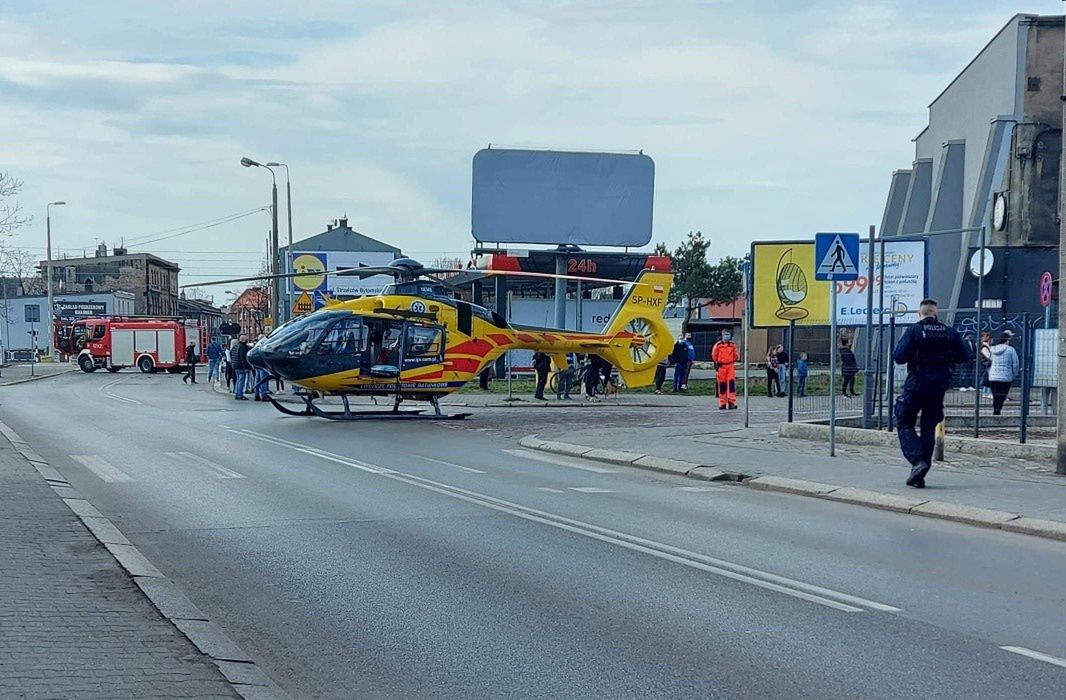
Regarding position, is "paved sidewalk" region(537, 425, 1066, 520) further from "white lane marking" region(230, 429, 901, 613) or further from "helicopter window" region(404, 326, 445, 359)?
"helicopter window" region(404, 326, 445, 359)

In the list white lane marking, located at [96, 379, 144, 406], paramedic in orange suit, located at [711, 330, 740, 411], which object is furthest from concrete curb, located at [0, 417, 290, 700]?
white lane marking, located at [96, 379, 144, 406]

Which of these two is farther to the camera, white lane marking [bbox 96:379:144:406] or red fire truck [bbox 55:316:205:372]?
red fire truck [bbox 55:316:205:372]

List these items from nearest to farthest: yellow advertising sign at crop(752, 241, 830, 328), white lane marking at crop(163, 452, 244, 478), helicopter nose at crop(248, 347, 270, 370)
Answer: white lane marking at crop(163, 452, 244, 478) < helicopter nose at crop(248, 347, 270, 370) < yellow advertising sign at crop(752, 241, 830, 328)

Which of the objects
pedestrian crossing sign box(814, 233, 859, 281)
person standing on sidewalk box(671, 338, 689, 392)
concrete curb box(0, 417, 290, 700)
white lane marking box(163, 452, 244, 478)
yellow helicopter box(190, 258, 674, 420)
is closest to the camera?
concrete curb box(0, 417, 290, 700)

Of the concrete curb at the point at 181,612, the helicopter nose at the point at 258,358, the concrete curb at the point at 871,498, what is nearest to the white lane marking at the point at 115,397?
the helicopter nose at the point at 258,358

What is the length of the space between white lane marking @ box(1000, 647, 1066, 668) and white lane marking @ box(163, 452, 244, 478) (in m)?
9.88

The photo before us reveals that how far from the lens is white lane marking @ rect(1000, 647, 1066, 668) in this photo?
6027 mm

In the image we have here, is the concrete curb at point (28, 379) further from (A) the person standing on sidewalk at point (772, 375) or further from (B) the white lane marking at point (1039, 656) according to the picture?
(B) the white lane marking at point (1039, 656)

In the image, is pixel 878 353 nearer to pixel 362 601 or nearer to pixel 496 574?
pixel 496 574

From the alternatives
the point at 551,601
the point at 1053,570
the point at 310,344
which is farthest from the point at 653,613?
the point at 310,344

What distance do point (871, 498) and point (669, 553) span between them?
378 cm

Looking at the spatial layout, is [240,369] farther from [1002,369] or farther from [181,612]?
[181,612]

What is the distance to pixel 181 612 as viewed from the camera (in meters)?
6.87

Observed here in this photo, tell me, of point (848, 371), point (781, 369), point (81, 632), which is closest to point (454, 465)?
point (81, 632)
